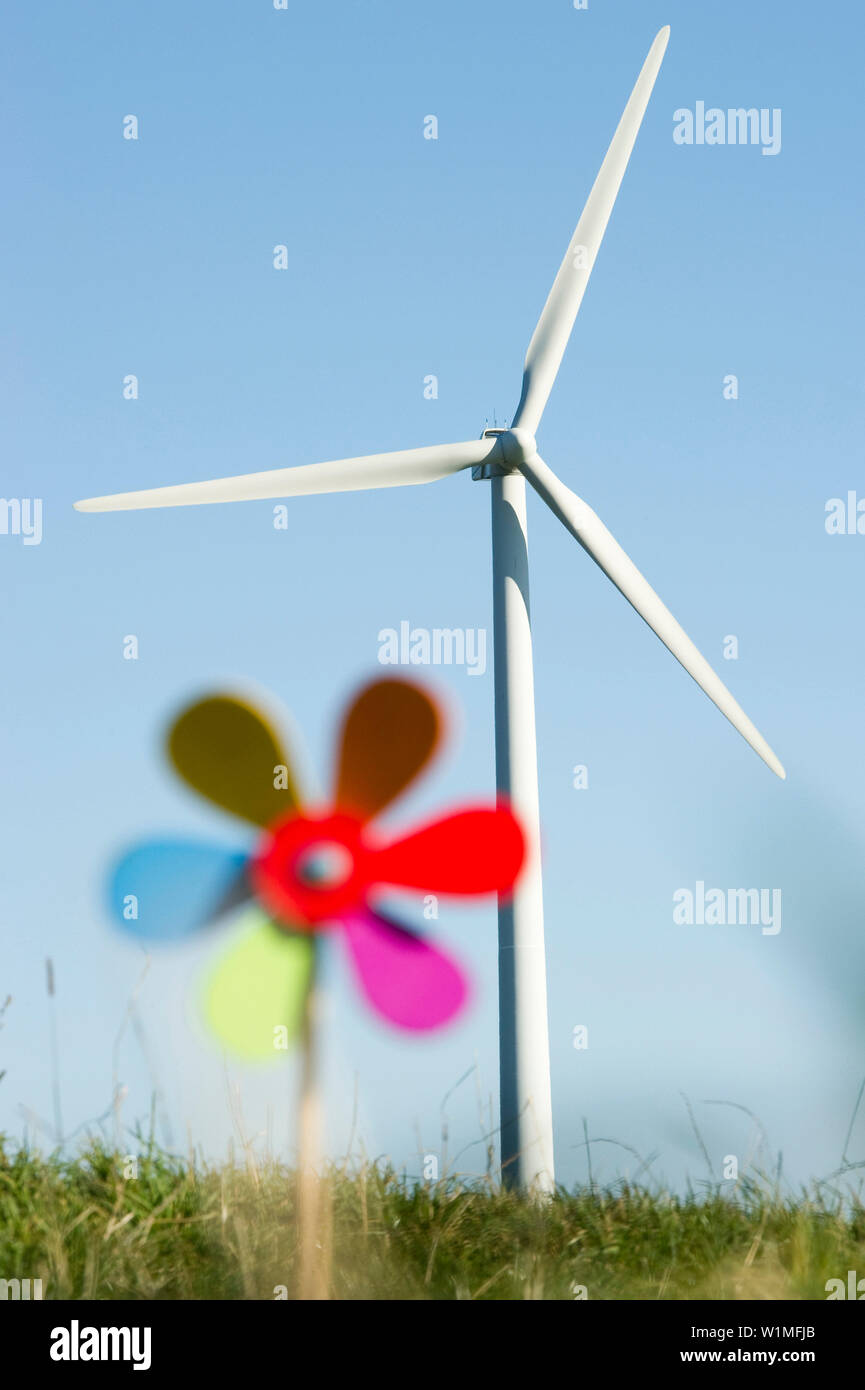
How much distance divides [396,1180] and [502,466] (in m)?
7.79

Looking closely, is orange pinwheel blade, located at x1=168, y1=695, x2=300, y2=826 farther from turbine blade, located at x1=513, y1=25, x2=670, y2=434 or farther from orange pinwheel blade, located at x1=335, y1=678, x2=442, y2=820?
turbine blade, located at x1=513, y1=25, x2=670, y2=434

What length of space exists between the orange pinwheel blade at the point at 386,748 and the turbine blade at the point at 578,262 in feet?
28.0

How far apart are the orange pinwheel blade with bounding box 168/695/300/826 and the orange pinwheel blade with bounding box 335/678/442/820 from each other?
0.40 m

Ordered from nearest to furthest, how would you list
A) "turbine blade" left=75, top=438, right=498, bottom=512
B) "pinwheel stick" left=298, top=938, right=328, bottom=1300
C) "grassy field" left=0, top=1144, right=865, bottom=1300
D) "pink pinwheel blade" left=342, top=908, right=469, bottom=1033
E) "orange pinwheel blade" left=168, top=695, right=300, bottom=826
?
"pinwheel stick" left=298, top=938, right=328, bottom=1300 < "orange pinwheel blade" left=168, top=695, right=300, bottom=826 < "pink pinwheel blade" left=342, top=908, right=469, bottom=1033 < "grassy field" left=0, top=1144, right=865, bottom=1300 < "turbine blade" left=75, top=438, right=498, bottom=512

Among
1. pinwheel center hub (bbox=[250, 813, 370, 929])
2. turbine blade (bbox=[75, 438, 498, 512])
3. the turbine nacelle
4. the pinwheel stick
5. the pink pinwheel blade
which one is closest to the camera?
the pinwheel stick

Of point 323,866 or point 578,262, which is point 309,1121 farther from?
point 578,262

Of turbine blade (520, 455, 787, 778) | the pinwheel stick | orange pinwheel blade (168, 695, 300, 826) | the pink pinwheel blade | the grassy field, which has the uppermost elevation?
turbine blade (520, 455, 787, 778)

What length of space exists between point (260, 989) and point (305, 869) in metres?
0.62

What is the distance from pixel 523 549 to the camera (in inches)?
605

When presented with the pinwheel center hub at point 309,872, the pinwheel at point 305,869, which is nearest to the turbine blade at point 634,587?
the pinwheel at point 305,869

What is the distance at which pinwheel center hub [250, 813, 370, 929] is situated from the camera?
7.46 meters

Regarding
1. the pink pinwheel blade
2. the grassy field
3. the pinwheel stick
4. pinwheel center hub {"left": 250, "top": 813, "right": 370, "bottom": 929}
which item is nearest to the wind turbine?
the grassy field
